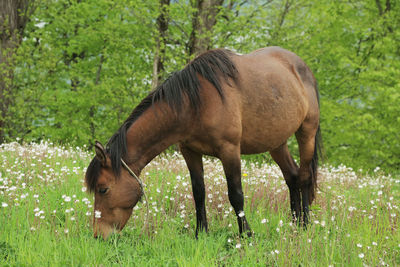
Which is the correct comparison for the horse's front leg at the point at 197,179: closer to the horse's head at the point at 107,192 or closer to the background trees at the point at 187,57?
the horse's head at the point at 107,192

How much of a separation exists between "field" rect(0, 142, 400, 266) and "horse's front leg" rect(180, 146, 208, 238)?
0.18 m

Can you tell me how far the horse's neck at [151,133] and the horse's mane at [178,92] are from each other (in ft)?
0.24

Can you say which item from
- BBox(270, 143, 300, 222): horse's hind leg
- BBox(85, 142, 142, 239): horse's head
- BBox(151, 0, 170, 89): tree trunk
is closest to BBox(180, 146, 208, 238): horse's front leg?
BBox(85, 142, 142, 239): horse's head

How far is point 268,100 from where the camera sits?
4.65 meters

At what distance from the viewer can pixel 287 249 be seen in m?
3.67

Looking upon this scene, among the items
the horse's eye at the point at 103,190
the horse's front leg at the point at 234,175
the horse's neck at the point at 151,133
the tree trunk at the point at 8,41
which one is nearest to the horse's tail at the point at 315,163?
the horse's front leg at the point at 234,175

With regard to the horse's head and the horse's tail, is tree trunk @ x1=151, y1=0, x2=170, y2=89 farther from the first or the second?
the horse's head

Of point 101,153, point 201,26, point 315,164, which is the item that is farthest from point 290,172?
point 201,26

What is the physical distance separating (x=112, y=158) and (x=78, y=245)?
2.90ft

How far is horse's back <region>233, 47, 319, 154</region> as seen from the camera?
14.8ft

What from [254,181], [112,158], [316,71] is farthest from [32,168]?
[316,71]

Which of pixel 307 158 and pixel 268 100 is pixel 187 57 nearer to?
pixel 307 158

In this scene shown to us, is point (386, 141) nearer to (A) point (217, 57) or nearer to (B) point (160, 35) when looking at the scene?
(B) point (160, 35)

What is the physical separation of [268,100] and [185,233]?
1.86m
